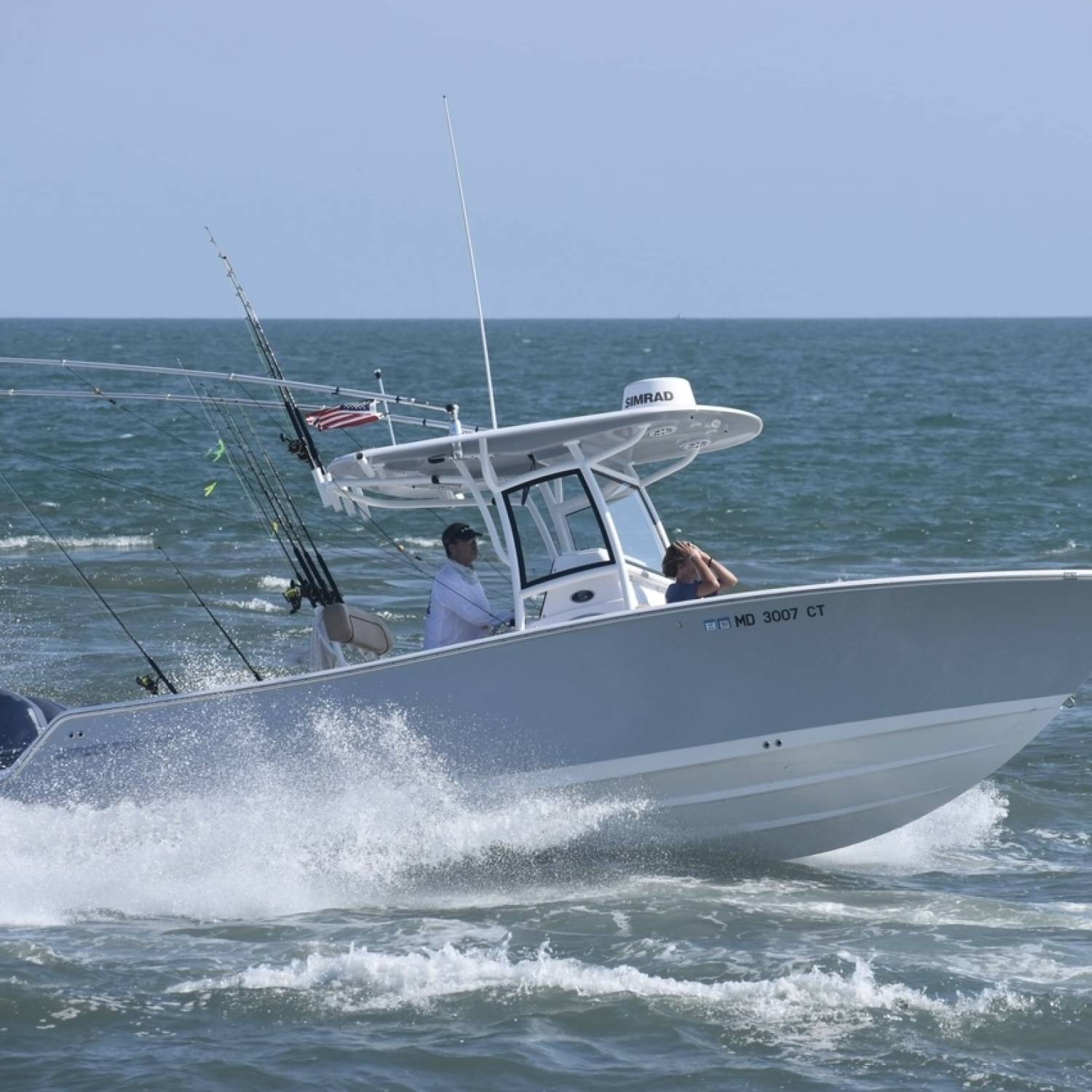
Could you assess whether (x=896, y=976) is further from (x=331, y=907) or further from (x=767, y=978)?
(x=331, y=907)

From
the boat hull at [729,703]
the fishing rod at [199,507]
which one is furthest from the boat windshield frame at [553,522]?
the fishing rod at [199,507]

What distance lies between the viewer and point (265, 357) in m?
11.0

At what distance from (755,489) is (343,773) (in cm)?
1916

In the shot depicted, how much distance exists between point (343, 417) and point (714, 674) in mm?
2883

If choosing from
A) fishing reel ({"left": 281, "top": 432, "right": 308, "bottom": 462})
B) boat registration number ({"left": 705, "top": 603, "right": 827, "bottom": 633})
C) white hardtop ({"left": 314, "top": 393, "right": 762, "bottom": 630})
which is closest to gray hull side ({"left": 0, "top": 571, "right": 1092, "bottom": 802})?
boat registration number ({"left": 705, "top": 603, "right": 827, "bottom": 633})

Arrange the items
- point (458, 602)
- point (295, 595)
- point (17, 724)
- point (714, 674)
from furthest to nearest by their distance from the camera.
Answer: point (295, 595) < point (17, 724) < point (458, 602) < point (714, 674)

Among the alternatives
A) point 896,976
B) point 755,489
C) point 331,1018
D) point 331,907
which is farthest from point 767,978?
point 755,489

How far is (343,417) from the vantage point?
10.9m

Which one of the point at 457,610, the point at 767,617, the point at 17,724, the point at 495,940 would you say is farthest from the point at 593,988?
the point at 17,724

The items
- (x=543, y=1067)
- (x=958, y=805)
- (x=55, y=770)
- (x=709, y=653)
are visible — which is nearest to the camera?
(x=543, y=1067)

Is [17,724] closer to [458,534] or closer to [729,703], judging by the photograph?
[458,534]

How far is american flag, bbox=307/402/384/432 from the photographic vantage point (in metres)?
10.8

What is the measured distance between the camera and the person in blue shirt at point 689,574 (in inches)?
398

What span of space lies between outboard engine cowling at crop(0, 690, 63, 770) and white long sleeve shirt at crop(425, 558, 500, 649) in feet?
7.99
